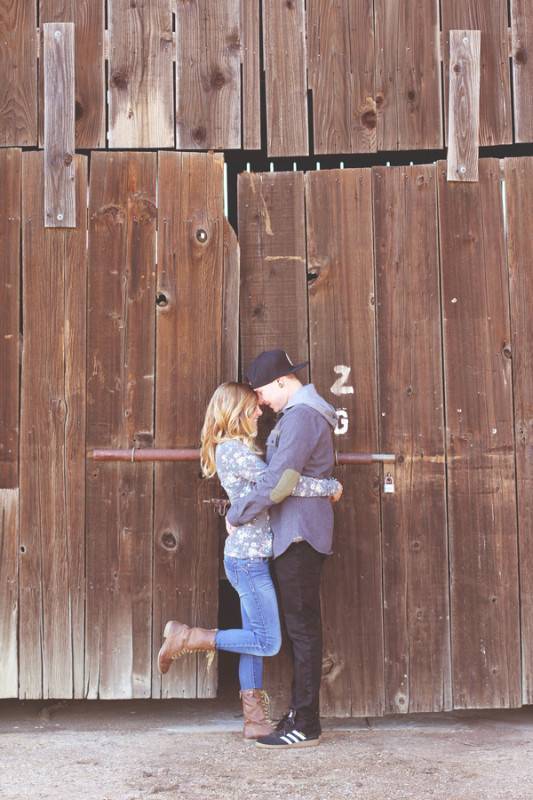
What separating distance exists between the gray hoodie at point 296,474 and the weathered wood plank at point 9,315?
1.13 m

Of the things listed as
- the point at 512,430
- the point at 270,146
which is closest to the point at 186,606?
Answer: the point at 512,430

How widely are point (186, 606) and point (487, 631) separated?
1.41 meters

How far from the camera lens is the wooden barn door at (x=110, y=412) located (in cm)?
404

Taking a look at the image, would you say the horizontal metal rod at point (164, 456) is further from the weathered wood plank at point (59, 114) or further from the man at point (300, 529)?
the weathered wood plank at point (59, 114)

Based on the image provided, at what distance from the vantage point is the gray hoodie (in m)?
3.58

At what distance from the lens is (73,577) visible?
13.2 ft

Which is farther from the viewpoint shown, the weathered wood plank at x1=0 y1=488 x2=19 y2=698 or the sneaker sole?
the weathered wood plank at x1=0 y1=488 x2=19 y2=698

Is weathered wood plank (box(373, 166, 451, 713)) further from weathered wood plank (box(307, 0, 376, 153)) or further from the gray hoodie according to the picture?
the gray hoodie

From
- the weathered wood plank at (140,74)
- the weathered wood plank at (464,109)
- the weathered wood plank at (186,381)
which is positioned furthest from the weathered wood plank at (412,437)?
the weathered wood plank at (140,74)

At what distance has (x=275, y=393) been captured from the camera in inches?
149

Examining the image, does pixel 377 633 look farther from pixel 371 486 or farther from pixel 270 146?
pixel 270 146

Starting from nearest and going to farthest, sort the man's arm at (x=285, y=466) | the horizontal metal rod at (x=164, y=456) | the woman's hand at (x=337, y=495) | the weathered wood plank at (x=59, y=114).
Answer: the man's arm at (x=285, y=466)
the woman's hand at (x=337, y=495)
the horizontal metal rod at (x=164, y=456)
the weathered wood plank at (x=59, y=114)

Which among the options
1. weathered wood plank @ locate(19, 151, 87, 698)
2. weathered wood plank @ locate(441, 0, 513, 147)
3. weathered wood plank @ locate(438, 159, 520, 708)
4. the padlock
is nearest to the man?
the padlock

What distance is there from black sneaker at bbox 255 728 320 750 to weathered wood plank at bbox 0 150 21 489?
1624mm
